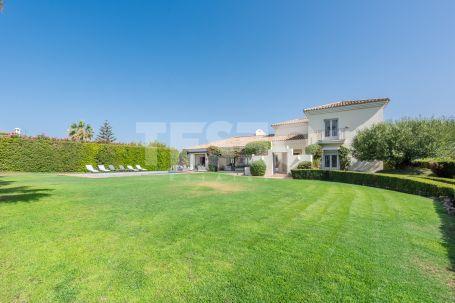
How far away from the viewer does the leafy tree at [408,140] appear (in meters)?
19.0

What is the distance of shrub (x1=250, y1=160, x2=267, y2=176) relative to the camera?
25.1 metres

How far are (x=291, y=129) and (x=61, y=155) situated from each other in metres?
30.2

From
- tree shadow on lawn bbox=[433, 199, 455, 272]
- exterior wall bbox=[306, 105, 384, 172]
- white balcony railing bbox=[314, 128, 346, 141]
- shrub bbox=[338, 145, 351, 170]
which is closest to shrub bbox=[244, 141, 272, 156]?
exterior wall bbox=[306, 105, 384, 172]

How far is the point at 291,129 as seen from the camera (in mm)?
33344

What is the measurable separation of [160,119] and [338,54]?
849 inches

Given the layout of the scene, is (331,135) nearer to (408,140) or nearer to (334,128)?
(334,128)

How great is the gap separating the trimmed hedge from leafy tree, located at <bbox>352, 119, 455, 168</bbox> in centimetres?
462

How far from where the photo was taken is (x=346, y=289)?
3.31 metres

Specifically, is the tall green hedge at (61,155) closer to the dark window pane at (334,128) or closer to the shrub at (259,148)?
the shrub at (259,148)

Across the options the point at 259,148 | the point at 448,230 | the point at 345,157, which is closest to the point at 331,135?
the point at 345,157

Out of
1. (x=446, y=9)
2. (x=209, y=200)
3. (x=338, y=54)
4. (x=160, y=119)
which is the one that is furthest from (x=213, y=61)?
(x=209, y=200)

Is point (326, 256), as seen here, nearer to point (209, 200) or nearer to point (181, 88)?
point (209, 200)

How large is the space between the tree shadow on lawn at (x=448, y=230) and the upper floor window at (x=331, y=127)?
1813cm

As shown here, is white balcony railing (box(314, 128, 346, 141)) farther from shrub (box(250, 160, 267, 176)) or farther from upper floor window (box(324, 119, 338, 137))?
shrub (box(250, 160, 267, 176))
